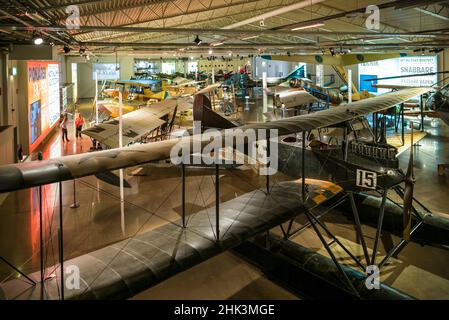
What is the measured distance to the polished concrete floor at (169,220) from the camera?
174 inches

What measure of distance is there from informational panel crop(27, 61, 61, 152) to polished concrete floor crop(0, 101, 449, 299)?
397cm

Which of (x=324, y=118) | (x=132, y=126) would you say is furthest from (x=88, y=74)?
(x=324, y=118)

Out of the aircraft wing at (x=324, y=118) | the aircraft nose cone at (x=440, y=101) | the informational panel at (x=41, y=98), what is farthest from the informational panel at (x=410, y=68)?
the informational panel at (x=41, y=98)

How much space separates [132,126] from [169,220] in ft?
9.78

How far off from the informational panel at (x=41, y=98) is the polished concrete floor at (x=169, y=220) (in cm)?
397

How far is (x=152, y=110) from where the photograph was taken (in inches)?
388

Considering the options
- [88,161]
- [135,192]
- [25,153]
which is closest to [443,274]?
[88,161]

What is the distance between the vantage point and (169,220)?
630cm

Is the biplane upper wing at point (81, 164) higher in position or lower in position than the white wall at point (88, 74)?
lower

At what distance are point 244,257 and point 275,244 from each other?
482mm

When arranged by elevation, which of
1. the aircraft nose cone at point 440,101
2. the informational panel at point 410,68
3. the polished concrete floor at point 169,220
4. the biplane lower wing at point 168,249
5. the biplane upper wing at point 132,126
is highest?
the informational panel at point 410,68

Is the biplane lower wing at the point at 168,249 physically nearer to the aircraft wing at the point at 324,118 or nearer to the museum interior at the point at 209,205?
the museum interior at the point at 209,205

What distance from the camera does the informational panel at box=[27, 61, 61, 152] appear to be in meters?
11.2
